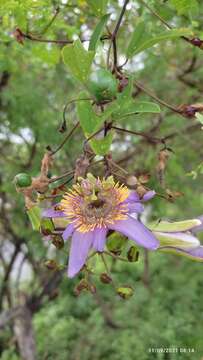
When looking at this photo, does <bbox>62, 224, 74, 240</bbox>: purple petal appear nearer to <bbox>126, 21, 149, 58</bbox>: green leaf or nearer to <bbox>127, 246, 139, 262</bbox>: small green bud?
<bbox>127, 246, 139, 262</bbox>: small green bud

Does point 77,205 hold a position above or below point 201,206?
below

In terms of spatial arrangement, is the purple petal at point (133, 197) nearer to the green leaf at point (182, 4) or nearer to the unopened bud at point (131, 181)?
the unopened bud at point (131, 181)

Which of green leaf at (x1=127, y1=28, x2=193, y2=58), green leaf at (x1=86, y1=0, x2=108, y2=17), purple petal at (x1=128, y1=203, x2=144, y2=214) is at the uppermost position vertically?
green leaf at (x1=86, y1=0, x2=108, y2=17)

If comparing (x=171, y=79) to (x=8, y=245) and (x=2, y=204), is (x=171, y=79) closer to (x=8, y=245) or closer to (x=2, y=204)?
(x=2, y=204)

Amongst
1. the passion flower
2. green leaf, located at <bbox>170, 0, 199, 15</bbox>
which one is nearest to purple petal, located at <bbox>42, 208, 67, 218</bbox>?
the passion flower

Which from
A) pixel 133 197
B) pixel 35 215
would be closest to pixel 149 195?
pixel 133 197

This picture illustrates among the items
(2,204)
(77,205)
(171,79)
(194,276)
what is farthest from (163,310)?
(77,205)
